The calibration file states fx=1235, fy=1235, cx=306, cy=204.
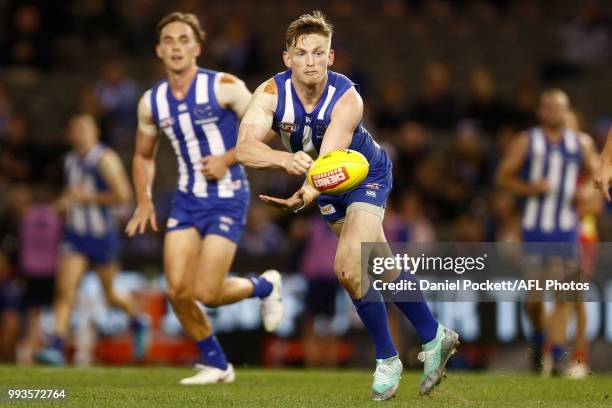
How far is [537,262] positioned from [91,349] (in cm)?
524

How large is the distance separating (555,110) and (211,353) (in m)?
4.01

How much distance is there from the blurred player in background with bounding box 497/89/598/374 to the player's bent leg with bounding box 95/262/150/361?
3.79 metres

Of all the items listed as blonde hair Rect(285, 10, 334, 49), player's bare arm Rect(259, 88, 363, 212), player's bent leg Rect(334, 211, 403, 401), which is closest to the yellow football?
player's bare arm Rect(259, 88, 363, 212)

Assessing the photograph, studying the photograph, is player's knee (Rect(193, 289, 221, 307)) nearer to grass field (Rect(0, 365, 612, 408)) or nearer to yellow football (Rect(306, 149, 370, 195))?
grass field (Rect(0, 365, 612, 408))

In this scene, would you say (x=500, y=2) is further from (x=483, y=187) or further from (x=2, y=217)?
(x=2, y=217)

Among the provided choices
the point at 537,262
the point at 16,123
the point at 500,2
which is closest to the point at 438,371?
the point at 537,262

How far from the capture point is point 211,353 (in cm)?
886

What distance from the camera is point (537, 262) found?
1073 cm

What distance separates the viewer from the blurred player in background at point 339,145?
7.02m

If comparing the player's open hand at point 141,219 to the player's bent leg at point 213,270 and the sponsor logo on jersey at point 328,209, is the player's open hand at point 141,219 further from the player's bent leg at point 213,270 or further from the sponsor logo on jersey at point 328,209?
the sponsor logo on jersey at point 328,209

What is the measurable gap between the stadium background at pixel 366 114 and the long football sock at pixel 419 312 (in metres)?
4.53

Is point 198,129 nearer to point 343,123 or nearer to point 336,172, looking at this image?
point 343,123

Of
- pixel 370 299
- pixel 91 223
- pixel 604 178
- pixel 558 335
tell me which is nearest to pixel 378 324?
pixel 370 299

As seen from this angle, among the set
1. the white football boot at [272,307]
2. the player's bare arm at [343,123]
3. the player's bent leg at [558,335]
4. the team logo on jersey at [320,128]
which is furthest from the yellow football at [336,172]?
the player's bent leg at [558,335]
